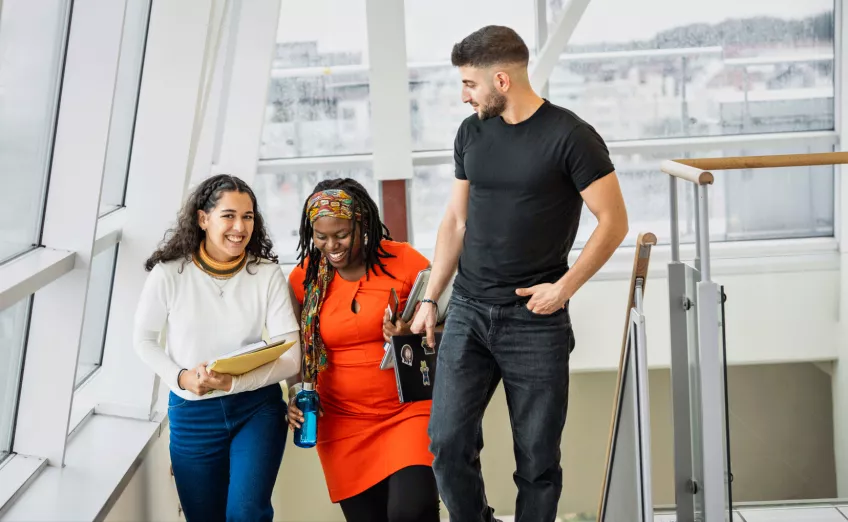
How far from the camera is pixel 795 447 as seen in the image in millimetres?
3096

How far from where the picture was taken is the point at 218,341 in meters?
2.93

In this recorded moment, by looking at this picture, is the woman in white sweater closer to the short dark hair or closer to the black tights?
the black tights

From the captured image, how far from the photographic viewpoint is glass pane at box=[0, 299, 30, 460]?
2.79 meters

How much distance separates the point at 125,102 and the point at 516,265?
6.36 feet

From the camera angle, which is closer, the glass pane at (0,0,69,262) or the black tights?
the glass pane at (0,0,69,262)

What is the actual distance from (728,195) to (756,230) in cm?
19

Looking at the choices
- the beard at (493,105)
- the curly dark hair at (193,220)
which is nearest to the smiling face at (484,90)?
the beard at (493,105)

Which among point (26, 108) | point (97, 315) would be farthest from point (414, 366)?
point (97, 315)

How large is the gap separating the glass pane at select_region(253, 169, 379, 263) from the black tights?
4022 millimetres

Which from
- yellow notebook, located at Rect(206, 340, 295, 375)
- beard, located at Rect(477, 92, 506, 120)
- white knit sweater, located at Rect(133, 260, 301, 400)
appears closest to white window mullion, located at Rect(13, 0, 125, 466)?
white knit sweater, located at Rect(133, 260, 301, 400)

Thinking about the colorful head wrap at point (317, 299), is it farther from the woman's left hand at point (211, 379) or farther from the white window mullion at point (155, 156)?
the white window mullion at point (155, 156)

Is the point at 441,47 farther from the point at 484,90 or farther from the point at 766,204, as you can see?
the point at 484,90

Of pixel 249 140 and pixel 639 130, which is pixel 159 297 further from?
pixel 639 130

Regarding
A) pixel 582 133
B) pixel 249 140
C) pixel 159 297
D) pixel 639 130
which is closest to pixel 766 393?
pixel 582 133
